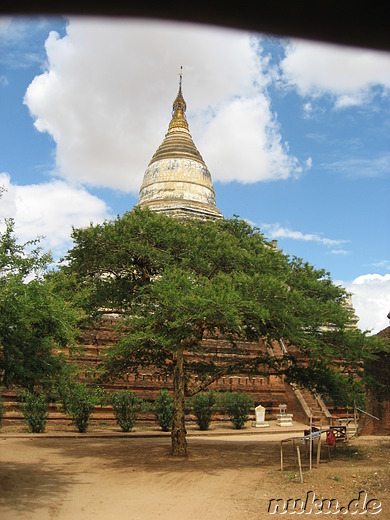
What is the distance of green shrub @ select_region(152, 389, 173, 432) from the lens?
19.6 meters

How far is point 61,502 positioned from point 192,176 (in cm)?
2802

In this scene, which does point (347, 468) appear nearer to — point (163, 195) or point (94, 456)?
point (94, 456)

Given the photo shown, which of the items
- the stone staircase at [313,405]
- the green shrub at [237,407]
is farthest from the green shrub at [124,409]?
the stone staircase at [313,405]

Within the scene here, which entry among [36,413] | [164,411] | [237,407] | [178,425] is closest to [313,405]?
[237,407]

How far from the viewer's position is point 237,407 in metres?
20.9

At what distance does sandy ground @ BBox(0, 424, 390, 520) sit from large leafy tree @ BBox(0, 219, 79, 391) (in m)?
2.04

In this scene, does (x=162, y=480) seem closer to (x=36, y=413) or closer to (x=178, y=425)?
(x=178, y=425)

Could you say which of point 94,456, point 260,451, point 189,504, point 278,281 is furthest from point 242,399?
point 189,504

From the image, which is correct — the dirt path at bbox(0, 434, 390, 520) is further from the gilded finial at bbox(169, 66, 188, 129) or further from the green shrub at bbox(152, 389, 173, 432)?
the gilded finial at bbox(169, 66, 188, 129)

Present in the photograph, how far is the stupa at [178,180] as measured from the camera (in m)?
32.9

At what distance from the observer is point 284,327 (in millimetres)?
11859

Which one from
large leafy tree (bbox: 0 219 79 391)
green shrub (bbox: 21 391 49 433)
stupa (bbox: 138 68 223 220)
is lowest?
green shrub (bbox: 21 391 49 433)

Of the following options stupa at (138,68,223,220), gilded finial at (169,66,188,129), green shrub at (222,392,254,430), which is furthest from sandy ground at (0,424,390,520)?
gilded finial at (169,66,188,129)

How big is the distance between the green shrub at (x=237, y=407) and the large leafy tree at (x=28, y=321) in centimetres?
1225
